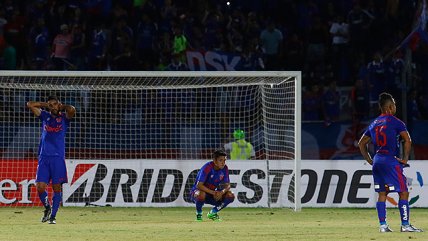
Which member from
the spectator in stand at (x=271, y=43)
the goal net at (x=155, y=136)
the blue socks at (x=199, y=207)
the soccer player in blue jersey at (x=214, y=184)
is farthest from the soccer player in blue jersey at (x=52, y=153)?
the spectator in stand at (x=271, y=43)

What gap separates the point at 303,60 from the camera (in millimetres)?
A: 29109

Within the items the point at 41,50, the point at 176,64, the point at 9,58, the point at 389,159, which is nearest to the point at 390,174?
the point at 389,159

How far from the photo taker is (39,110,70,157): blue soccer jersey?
19.0 metres

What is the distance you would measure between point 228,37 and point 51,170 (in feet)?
35.1

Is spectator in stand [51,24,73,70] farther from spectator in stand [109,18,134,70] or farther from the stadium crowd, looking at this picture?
spectator in stand [109,18,134,70]

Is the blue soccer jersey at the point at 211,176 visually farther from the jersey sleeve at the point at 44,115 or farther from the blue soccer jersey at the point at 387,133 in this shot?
the blue soccer jersey at the point at 387,133

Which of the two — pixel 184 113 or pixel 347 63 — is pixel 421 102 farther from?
pixel 184 113

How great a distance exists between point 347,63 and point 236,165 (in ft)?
19.8

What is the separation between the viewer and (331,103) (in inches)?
1051

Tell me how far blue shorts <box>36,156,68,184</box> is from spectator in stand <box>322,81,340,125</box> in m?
9.18

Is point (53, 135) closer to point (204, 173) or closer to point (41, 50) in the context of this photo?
point (204, 173)

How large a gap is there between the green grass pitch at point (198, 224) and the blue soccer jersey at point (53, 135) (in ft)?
3.93

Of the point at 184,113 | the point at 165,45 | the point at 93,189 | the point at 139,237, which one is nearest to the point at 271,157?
the point at 184,113

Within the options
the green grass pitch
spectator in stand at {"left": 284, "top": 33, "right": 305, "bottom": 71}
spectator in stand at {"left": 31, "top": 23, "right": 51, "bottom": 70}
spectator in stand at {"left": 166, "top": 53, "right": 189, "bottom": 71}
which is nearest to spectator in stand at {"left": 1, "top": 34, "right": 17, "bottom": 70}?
spectator in stand at {"left": 31, "top": 23, "right": 51, "bottom": 70}
